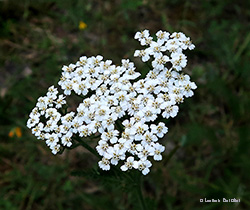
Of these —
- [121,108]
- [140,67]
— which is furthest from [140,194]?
[140,67]

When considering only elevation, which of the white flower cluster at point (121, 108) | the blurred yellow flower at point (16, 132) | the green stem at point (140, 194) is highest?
the blurred yellow flower at point (16, 132)

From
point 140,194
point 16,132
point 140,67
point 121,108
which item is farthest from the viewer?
point 140,67

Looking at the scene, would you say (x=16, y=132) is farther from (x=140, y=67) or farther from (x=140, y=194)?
(x=140, y=194)

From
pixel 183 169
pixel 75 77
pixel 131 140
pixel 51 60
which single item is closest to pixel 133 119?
pixel 131 140

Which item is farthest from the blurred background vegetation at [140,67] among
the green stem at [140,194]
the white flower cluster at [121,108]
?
the white flower cluster at [121,108]

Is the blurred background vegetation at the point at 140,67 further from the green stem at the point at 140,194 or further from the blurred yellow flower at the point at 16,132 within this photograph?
the green stem at the point at 140,194

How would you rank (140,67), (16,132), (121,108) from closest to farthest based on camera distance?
(121,108) < (16,132) < (140,67)
